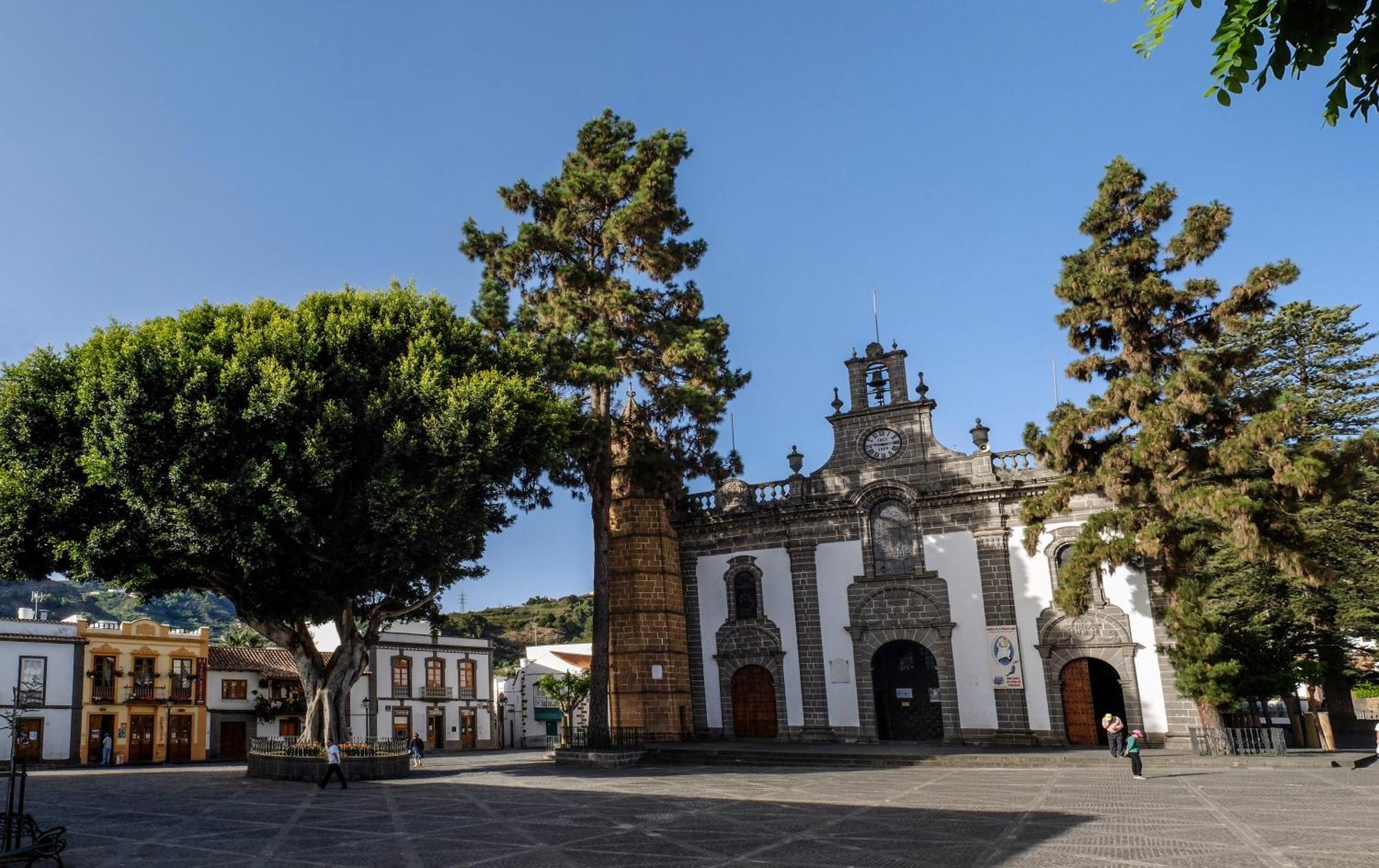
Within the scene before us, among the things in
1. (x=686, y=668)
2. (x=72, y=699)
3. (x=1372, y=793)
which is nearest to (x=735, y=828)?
(x=1372, y=793)

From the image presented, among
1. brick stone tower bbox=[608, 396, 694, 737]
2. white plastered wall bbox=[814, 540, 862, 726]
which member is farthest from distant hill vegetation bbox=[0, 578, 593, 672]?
white plastered wall bbox=[814, 540, 862, 726]

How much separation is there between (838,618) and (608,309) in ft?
41.4

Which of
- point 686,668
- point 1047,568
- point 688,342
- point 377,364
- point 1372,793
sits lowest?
point 1372,793

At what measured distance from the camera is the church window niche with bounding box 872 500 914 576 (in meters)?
31.1

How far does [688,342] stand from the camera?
2866 cm

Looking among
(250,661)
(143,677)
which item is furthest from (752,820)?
(250,661)

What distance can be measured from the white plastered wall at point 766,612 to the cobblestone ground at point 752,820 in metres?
8.30

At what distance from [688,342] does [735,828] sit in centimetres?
1700

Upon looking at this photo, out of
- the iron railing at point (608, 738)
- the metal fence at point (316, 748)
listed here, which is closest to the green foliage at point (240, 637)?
the iron railing at point (608, 738)

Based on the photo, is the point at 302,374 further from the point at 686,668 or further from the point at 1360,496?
the point at 1360,496

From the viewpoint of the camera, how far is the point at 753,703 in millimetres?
32438

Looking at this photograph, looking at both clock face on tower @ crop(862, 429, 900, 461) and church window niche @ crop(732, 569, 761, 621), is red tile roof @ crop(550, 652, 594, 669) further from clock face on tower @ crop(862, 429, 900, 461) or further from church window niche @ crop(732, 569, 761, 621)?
clock face on tower @ crop(862, 429, 900, 461)

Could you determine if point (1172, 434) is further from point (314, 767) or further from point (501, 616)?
point (501, 616)

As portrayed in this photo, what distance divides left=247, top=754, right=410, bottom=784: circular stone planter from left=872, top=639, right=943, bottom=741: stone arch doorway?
14943mm
